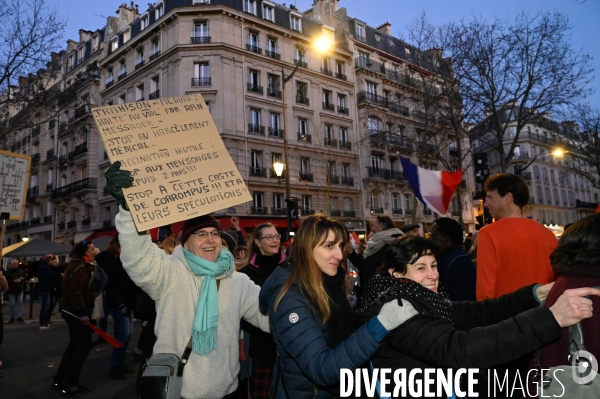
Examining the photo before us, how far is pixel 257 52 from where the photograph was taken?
91.4 ft

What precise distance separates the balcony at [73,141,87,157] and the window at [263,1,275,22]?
17372 millimetres

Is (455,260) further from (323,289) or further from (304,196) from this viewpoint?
(304,196)

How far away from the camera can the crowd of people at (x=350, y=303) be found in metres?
1.64

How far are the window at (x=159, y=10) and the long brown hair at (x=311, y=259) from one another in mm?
31095

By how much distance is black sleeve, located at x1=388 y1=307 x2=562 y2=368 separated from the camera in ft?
5.03

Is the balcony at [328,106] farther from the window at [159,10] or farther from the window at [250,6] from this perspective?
the window at [159,10]

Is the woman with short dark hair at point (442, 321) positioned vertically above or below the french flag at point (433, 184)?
below

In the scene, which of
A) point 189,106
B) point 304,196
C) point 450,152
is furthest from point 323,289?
point 450,152

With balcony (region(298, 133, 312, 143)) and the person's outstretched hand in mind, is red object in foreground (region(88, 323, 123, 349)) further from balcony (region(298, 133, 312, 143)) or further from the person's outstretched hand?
balcony (region(298, 133, 312, 143))

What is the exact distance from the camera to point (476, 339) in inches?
63.6

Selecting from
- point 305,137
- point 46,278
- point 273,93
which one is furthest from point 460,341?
point 273,93

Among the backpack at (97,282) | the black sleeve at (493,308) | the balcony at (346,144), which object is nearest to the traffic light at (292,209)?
the backpack at (97,282)

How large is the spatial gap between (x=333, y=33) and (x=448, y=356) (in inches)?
1346

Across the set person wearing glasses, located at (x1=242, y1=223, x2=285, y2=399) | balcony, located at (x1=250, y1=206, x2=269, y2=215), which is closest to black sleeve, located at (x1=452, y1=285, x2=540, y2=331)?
person wearing glasses, located at (x1=242, y1=223, x2=285, y2=399)
